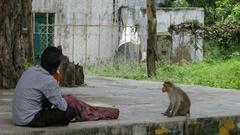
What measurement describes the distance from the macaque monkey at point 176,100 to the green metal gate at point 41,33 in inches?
468

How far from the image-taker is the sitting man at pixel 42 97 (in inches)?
264

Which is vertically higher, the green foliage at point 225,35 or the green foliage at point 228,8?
the green foliage at point 228,8

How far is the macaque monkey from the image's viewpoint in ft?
26.1

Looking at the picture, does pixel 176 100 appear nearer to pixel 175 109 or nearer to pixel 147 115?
pixel 175 109

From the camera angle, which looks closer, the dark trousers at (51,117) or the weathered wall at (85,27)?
the dark trousers at (51,117)

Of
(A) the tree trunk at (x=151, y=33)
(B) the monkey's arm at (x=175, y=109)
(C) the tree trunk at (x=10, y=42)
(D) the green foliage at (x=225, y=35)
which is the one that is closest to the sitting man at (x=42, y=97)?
(B) the monkey's arm at (x=175, y=109)

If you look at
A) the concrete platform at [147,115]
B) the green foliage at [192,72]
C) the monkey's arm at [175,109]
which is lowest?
the green foliage at [192,72]

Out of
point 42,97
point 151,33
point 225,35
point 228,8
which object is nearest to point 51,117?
point 42,97

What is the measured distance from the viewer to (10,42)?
1229cm

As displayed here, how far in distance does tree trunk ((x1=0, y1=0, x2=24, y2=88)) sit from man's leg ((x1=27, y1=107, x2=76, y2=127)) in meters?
5.61

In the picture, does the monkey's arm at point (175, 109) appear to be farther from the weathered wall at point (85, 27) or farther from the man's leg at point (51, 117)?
the weathered wall at point (85, 27)

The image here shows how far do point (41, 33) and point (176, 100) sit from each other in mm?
12630

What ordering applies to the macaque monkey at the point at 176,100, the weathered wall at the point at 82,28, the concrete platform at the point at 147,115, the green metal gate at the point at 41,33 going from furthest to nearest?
the weathered wall at the point at 82,28, the green metal gate at the point at 41,33, the macaque monkey at the point at 176,100, the concrete platform at the point at 147,115

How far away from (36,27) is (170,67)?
537cm
